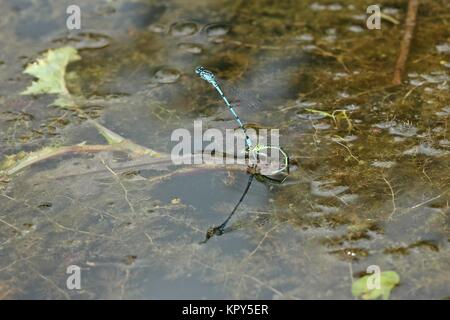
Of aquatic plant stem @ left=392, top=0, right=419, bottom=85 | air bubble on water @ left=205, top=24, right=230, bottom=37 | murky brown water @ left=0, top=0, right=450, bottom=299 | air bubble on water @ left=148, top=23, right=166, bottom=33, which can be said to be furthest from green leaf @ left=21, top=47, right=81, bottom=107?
aquatic plant stem @ left=392, top=0, right=419, bottom=85

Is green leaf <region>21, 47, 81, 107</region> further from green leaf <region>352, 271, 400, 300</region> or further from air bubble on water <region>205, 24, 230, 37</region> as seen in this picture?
green leaf <region>352, 271, 400, 300</region>

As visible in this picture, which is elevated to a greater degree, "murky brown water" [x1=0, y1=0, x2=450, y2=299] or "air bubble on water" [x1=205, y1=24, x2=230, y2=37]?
"air bubble on water" [x1=205, y1=24, x2=230, y2=37]

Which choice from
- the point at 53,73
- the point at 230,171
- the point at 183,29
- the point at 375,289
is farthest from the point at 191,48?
the point at 375,289

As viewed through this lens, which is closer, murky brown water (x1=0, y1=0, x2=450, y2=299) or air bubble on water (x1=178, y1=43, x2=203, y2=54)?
murky brown water (x1=0, y1=0, x2=450, y2=299)

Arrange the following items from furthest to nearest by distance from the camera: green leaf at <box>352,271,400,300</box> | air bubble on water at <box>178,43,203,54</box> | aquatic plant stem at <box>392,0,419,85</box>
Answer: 1. air bubble on water at <box>178,43,203,54</box>
2. aquatic plant stem at <box>392,0,419,85</box>
3. green leaf at <box>352,271,400,300</box>

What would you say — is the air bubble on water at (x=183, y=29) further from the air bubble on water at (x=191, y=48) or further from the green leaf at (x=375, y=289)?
the green leaf at (x=375, y=289)

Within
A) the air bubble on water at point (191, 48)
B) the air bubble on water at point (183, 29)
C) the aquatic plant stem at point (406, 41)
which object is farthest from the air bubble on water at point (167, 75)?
the aquatic plant stem at point (406, 41)

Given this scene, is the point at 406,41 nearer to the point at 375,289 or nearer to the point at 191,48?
the point at 191,48
